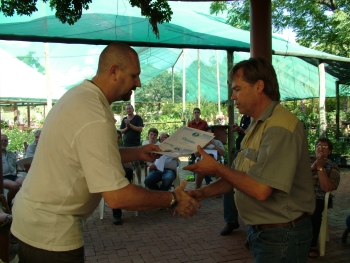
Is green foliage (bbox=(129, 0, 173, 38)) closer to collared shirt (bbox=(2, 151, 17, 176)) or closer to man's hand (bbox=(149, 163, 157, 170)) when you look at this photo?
man's hand (bbox=(149, 163, 157, 170))

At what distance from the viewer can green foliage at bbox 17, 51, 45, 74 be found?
34.7ft

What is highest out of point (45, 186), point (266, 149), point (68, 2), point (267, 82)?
point (68, 2)

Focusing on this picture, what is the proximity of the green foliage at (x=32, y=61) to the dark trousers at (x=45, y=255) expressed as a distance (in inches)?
369

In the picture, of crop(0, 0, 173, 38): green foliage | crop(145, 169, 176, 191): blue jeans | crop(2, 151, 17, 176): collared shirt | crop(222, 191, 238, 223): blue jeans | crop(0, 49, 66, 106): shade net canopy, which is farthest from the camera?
crop(0, 49, 66, 106): shade net canopy

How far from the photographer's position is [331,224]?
5.99 meters

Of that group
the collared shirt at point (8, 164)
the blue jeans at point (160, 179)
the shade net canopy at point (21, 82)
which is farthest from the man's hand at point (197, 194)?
the shade net canopy at point (21, 82)

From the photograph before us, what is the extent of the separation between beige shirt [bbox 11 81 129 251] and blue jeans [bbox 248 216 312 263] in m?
0.89

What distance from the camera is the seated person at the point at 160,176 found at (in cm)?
693

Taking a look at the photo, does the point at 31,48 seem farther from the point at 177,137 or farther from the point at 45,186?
the point at 45,186

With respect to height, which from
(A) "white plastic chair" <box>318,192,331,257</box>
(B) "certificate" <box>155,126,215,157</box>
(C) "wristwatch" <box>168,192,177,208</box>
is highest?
(B) "certificate" <box>155,126,215,157</box>

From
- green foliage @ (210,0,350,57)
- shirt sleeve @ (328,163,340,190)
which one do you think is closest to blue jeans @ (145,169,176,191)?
shirt sleeve @ (328,163,340,190)

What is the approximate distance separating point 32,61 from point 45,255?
1083cm

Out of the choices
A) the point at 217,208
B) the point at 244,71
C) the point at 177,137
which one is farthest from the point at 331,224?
the point at 244,71

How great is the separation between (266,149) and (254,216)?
424mm
